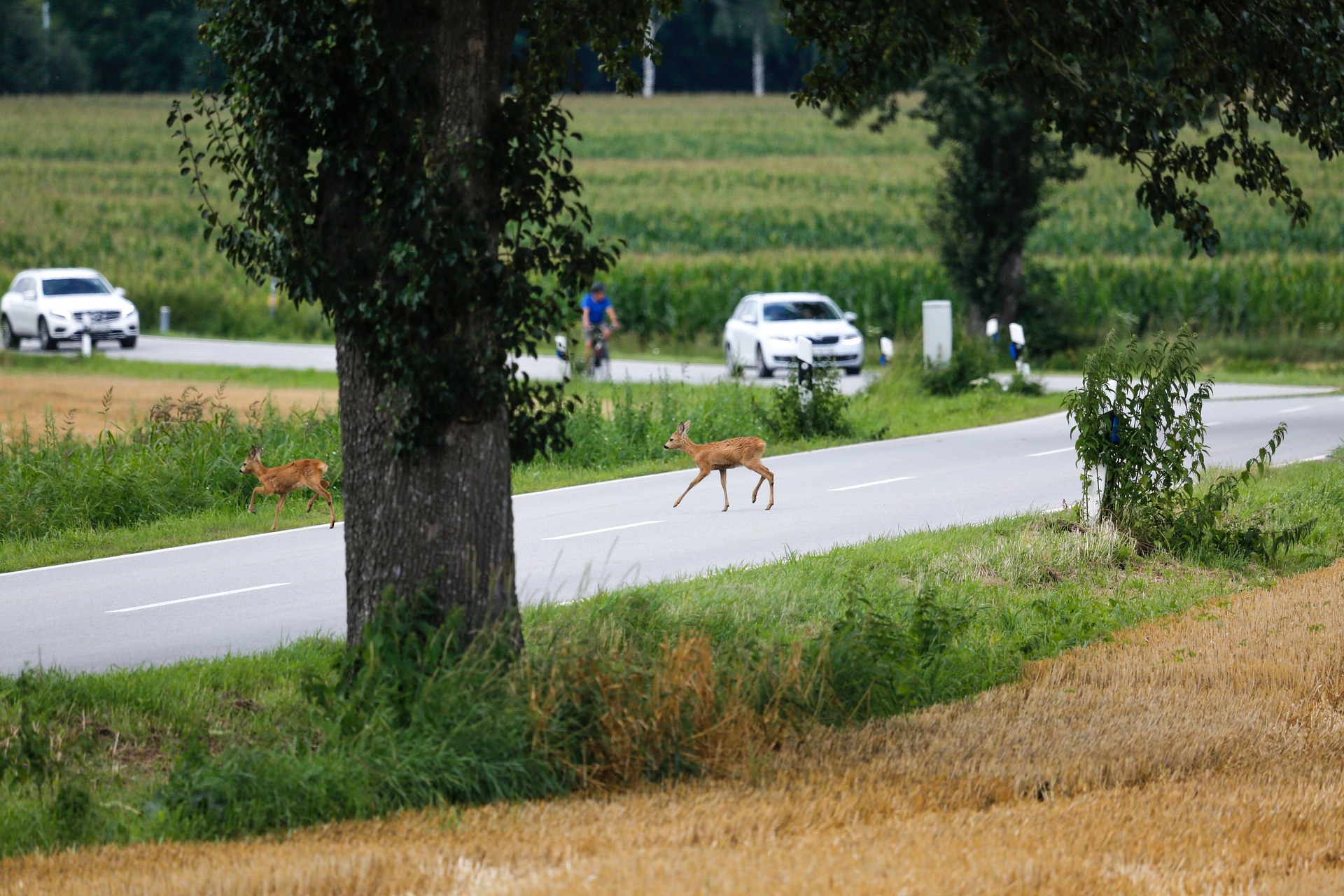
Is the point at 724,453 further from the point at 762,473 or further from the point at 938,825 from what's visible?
the point at 938,825

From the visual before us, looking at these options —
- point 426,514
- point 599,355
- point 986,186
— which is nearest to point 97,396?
point 599,355

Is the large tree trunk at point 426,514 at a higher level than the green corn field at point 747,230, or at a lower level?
lower

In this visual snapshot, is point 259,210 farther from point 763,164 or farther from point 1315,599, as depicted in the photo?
point 763,164

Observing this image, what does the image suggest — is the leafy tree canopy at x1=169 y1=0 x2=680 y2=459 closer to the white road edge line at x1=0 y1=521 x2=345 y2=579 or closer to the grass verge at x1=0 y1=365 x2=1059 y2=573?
the white road edge line at x1=0 y1=521 x2=345 y2=579

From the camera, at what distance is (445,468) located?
23.2 ft

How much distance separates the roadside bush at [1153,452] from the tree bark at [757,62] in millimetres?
116241

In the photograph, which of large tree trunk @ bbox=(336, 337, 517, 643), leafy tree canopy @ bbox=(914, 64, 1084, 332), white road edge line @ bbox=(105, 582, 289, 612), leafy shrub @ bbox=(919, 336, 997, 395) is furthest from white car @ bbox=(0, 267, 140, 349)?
large tree trunk @ bbox=(336, 337, 517, 643)

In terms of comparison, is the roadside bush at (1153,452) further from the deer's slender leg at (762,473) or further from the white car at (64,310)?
the white car at (64,310)

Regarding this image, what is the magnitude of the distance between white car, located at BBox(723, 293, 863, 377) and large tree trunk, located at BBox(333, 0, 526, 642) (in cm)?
2281

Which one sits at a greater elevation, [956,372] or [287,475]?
[956,372]

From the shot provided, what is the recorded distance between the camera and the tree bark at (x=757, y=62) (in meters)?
125

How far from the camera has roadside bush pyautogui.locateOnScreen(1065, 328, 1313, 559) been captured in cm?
1145

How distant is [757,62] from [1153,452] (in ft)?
391

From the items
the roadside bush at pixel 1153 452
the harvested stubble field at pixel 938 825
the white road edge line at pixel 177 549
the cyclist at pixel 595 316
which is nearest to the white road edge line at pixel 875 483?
the roadside bush at pixel 1153 452
